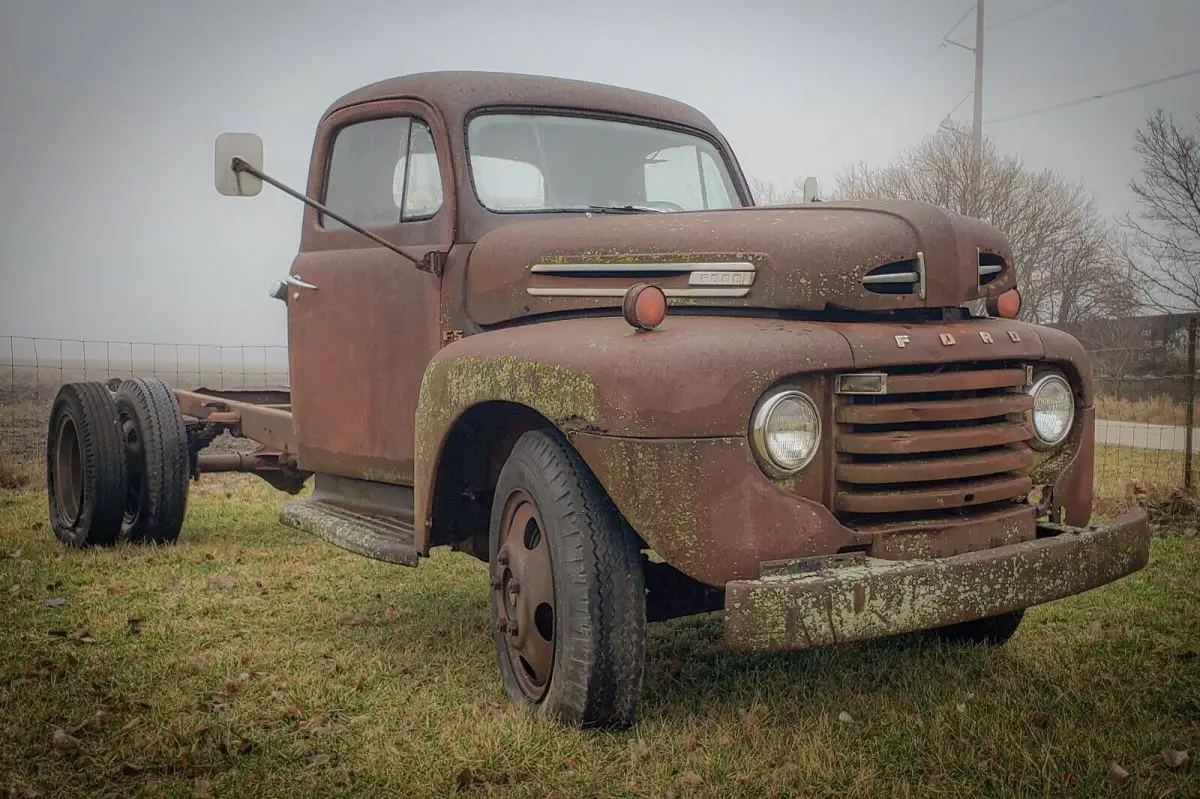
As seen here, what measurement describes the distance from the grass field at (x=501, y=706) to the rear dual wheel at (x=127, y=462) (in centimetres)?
85

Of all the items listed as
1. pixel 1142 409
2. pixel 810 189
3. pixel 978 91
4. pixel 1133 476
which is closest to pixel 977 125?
pixel 978 91

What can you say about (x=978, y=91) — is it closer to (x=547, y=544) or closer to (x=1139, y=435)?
(x=1139, y=435)

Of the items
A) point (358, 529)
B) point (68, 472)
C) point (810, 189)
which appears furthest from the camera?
point (68, 472)

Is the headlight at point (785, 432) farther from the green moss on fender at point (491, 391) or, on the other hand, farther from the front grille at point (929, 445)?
the green moss on fender at point (491, 391)

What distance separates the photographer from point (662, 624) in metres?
4.96

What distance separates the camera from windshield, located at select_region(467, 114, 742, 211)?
439 cm

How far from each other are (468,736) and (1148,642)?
2.72 meters

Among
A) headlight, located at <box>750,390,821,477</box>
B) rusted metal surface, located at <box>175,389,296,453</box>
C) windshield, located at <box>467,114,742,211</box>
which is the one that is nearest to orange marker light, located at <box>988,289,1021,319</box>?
headlight, located at <box>750,390,821,477</box>

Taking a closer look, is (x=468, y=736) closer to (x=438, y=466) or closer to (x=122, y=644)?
(x=438, y=466)

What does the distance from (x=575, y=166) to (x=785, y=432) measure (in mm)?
1818

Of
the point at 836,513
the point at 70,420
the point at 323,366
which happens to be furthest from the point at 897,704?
the point at 70,420

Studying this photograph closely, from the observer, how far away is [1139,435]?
1306 cm

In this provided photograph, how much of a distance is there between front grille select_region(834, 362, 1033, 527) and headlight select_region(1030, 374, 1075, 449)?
0.45 feet

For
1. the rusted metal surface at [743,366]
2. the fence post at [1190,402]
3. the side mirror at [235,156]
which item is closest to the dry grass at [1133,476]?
the fence post at [1190,402]
